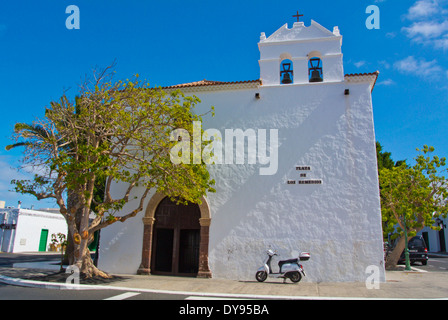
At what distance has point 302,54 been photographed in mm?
12320

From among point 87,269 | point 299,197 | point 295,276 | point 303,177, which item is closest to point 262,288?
point 295,276

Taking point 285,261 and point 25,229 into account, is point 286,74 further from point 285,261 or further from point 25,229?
point 25,229

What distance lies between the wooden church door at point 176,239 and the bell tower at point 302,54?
577cm

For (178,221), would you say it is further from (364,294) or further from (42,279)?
(364,294)

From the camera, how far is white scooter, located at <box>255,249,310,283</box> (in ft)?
34.3

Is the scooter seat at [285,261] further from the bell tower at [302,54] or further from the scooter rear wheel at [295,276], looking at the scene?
the bell tower at [302,54]

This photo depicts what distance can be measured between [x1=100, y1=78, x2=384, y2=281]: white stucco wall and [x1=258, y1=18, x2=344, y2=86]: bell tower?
431 mm

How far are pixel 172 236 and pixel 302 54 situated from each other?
27.4ft

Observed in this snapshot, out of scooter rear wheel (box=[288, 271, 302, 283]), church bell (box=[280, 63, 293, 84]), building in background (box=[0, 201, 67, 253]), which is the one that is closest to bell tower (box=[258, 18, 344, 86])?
church bell (box=[280, 63, 293, 84])

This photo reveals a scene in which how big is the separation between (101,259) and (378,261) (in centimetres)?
958

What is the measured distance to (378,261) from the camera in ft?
34.5

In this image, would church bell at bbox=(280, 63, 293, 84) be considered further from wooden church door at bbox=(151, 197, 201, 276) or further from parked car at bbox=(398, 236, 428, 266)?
parked car at bbox=(398, 236, 428, 266)
